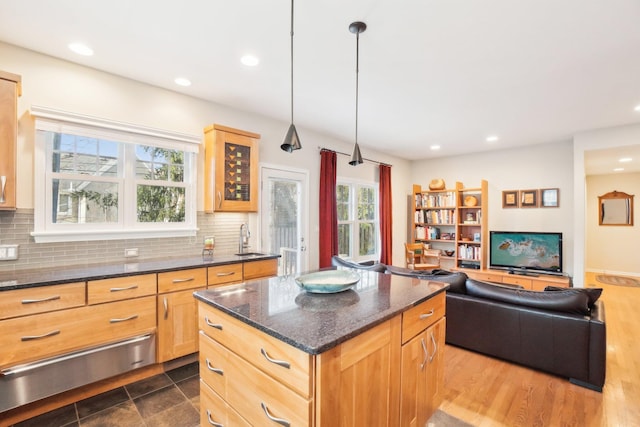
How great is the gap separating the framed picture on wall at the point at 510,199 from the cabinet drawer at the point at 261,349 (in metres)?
5.79

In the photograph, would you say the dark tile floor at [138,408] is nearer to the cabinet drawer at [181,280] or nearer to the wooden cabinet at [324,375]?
the wooden cabinet at [324,375]

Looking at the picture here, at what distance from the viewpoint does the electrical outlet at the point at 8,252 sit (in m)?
2.29

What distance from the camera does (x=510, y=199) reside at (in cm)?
559

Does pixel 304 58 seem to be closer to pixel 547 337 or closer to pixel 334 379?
pixel 334 379

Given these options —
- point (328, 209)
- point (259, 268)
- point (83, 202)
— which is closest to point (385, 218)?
point (328, 209)

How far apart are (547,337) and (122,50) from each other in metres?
4.25

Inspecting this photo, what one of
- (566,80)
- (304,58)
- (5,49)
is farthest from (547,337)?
(5,49)

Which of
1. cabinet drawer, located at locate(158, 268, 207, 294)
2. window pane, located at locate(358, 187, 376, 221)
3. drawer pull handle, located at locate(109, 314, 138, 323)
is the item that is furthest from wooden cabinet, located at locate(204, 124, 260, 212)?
window pane, located at locate(358, 187, 376, 221)

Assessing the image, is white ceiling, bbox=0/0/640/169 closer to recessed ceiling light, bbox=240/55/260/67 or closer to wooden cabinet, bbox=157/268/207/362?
recessed ceiling light, bbox=240/55/260/67

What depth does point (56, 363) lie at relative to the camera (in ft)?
6.84

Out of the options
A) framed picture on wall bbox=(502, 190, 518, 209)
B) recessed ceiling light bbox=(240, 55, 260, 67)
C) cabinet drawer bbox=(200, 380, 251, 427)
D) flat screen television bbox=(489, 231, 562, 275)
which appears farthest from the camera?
framed picture on wall bbox=(502, 190, 518, 209)

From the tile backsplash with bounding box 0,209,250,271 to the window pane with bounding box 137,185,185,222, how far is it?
0.22 meters

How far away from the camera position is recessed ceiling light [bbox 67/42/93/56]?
2.34m

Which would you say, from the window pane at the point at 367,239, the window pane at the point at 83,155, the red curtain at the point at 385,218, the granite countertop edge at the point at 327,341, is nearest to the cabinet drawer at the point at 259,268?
the granite countertop edge at the point at 327,341
